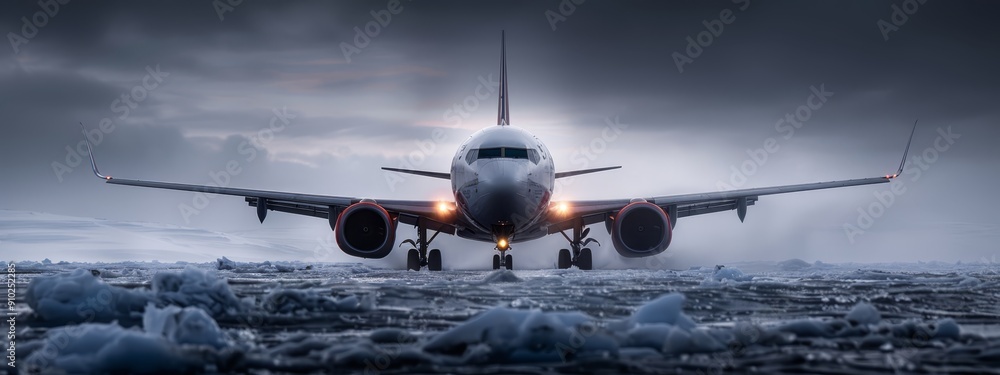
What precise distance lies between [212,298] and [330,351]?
3.59m

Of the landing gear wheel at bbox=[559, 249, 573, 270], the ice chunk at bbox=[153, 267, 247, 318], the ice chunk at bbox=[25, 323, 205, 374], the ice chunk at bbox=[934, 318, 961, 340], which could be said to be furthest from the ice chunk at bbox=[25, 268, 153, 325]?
the landing gear wheel at bbox=[559, 249, 573, 270]

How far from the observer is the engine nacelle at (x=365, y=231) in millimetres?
23094

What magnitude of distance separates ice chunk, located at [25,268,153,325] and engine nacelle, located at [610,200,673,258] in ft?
55.8

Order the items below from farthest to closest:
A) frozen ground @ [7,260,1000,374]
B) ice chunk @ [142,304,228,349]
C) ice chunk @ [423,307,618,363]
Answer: ice chunk @ [142,304,228,349] < ice chunk @ [423,307,618,363] < frozen ground @ [7,260,1000,374]

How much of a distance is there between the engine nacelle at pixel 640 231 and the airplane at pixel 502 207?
0.03 metres

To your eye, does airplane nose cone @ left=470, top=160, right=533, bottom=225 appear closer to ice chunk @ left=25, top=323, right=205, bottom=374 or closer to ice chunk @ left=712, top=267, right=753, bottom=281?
ice chunk @ left=712, top=267, right=753, bottom=281

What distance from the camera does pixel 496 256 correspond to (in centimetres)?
2769

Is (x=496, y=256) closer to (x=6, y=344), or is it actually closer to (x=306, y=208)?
(x=306, y=208)

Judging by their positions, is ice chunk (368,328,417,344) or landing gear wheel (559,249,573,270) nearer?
ice chunk (368,328,417,344)

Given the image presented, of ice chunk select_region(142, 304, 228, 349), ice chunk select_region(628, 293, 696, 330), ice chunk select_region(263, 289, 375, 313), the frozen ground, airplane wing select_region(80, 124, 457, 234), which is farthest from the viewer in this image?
airplane wing select_region(80, 124, 457, 234)

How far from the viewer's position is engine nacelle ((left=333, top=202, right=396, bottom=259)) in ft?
75.8

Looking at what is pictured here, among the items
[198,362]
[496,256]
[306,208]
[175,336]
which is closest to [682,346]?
[198,362]

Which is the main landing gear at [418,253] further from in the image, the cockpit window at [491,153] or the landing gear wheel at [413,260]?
the cockpit window at [491,153]

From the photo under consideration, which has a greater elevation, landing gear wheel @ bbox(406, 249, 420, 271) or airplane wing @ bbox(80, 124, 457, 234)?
airplane wing @ bbox(80, 124, 457, 234)
